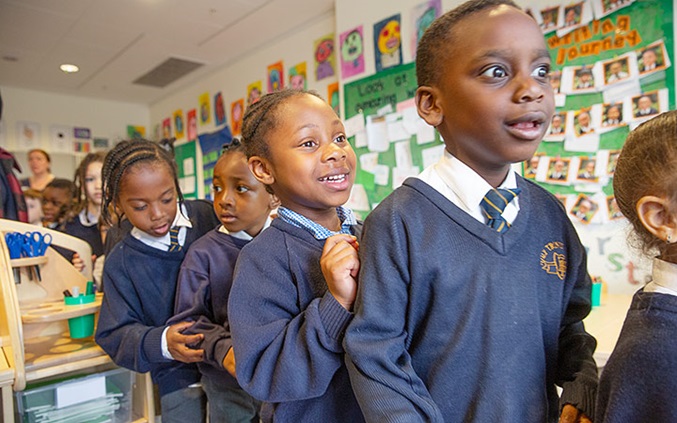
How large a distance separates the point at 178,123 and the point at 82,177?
243cm

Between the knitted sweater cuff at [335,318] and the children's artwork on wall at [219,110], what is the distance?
135 inches

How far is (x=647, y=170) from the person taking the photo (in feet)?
1.69

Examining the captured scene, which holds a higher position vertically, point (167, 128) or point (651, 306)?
point (167, 128)

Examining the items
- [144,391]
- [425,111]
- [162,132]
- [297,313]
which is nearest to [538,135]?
[425,111]

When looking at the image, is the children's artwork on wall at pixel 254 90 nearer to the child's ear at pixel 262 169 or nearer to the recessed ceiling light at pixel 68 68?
the recessed ceiling light at pixel 68 68

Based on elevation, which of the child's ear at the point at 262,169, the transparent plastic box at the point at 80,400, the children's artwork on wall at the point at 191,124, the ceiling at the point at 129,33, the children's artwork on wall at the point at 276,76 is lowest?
the transparent plastic box at the point at 80,400

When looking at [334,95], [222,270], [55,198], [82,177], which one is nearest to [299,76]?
[334,95]

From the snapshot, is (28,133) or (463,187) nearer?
(463,187)

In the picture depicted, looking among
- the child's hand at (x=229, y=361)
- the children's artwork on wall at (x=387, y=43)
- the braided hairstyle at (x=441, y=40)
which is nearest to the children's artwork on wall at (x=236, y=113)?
the children's artwork on wall at (x=387, y=43)

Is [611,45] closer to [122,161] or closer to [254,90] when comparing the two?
[122,161]

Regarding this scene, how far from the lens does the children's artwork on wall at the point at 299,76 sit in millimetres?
3025

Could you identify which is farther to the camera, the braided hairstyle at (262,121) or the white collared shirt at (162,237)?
the white collared shirt at (162,237)

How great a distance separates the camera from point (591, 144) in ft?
5.66

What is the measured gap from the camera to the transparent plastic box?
1.14 metres
